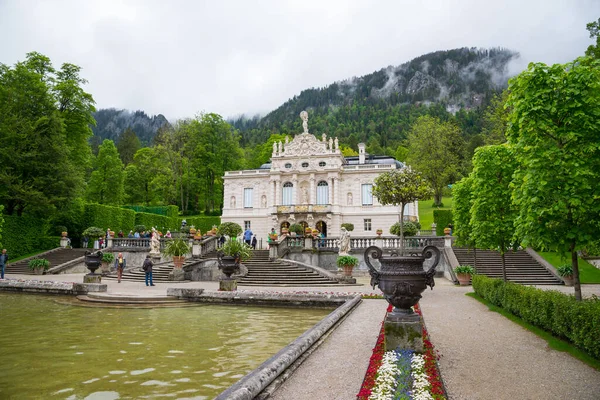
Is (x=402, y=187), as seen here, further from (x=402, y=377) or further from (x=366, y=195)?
(x=402, y=377)

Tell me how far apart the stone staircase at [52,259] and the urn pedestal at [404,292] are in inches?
1113

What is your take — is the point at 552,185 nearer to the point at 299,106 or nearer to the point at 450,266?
the point at 450,266

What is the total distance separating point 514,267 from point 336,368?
21.1 meters

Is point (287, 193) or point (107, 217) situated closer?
point (107, 217)

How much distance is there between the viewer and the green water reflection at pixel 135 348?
5961 millimetres

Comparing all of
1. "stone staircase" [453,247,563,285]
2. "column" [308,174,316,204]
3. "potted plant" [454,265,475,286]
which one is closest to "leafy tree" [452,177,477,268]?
"potted plant" [454,265,475,286]

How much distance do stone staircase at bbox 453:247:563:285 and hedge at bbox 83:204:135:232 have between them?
30147 millimetres

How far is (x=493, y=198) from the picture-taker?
13.8 meters

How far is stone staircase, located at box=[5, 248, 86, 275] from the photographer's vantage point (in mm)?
28484

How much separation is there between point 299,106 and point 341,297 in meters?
153

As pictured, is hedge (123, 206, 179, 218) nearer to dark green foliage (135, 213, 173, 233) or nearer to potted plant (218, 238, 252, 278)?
dark green foliage (135, 213, 173, 233)

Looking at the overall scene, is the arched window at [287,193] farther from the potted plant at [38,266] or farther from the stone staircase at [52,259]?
the potted plant at [38,266]

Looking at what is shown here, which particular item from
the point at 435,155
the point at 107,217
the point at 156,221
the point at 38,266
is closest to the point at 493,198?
the point at 38,266

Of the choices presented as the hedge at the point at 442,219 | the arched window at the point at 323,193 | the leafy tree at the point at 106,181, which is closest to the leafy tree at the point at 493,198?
the hedge at the point at 442,219
